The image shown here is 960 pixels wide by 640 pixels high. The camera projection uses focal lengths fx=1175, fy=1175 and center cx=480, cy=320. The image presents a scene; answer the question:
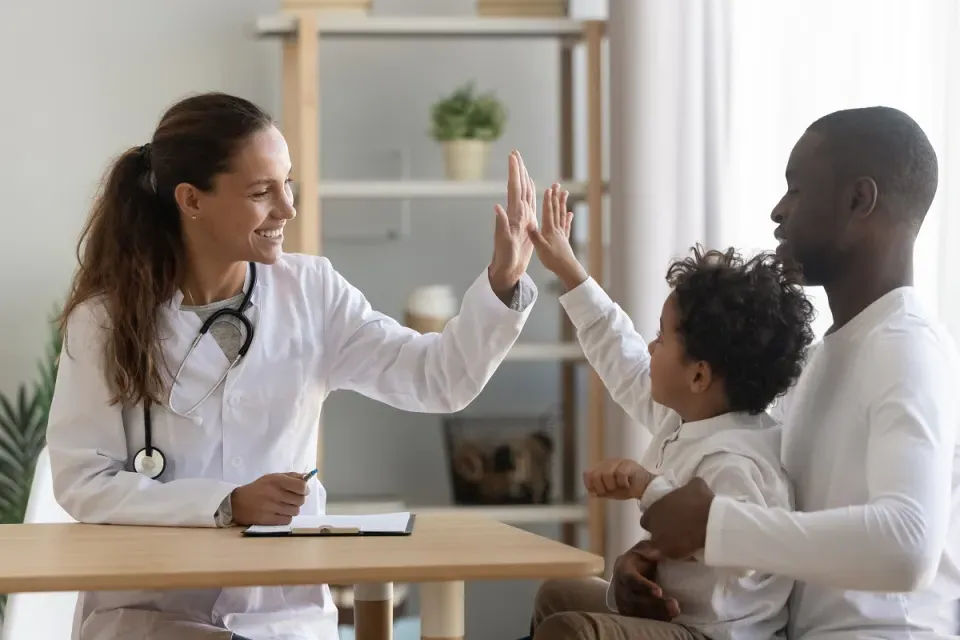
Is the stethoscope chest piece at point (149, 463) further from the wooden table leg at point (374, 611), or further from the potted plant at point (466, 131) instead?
the potted plant at point (466, 131)

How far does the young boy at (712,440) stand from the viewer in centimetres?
142

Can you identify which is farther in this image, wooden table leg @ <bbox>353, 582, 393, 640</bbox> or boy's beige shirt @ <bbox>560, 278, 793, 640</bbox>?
wooden table leg @ <bbox>353, 582, 393, 640</bbox>

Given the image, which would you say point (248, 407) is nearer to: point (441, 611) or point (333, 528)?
point (333, 528)

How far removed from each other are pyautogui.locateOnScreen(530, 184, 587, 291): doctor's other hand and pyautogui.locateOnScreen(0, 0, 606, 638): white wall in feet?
4.95

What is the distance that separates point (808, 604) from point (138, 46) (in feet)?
8.80

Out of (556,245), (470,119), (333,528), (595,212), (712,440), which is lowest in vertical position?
(333,528)

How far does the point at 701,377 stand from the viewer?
1.55 metres

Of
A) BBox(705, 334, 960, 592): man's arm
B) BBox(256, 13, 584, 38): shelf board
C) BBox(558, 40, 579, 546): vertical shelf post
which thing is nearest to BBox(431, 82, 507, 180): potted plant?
BBox(256, 13, 584, 38): shelf board

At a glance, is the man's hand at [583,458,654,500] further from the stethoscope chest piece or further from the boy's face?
the stethoscope chest piece

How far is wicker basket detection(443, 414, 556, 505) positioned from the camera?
308 cm

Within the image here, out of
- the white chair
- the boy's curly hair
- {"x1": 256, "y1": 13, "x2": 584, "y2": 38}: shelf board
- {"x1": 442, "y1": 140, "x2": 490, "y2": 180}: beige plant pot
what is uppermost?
{"x1": 256, "y1": 13, "x2": 584, "y2": 38}: shelf board

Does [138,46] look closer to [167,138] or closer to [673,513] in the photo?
[167,138]

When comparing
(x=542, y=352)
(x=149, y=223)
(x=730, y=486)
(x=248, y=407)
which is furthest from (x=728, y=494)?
(x=542, y=352)

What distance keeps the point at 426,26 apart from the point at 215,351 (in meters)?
1.51
